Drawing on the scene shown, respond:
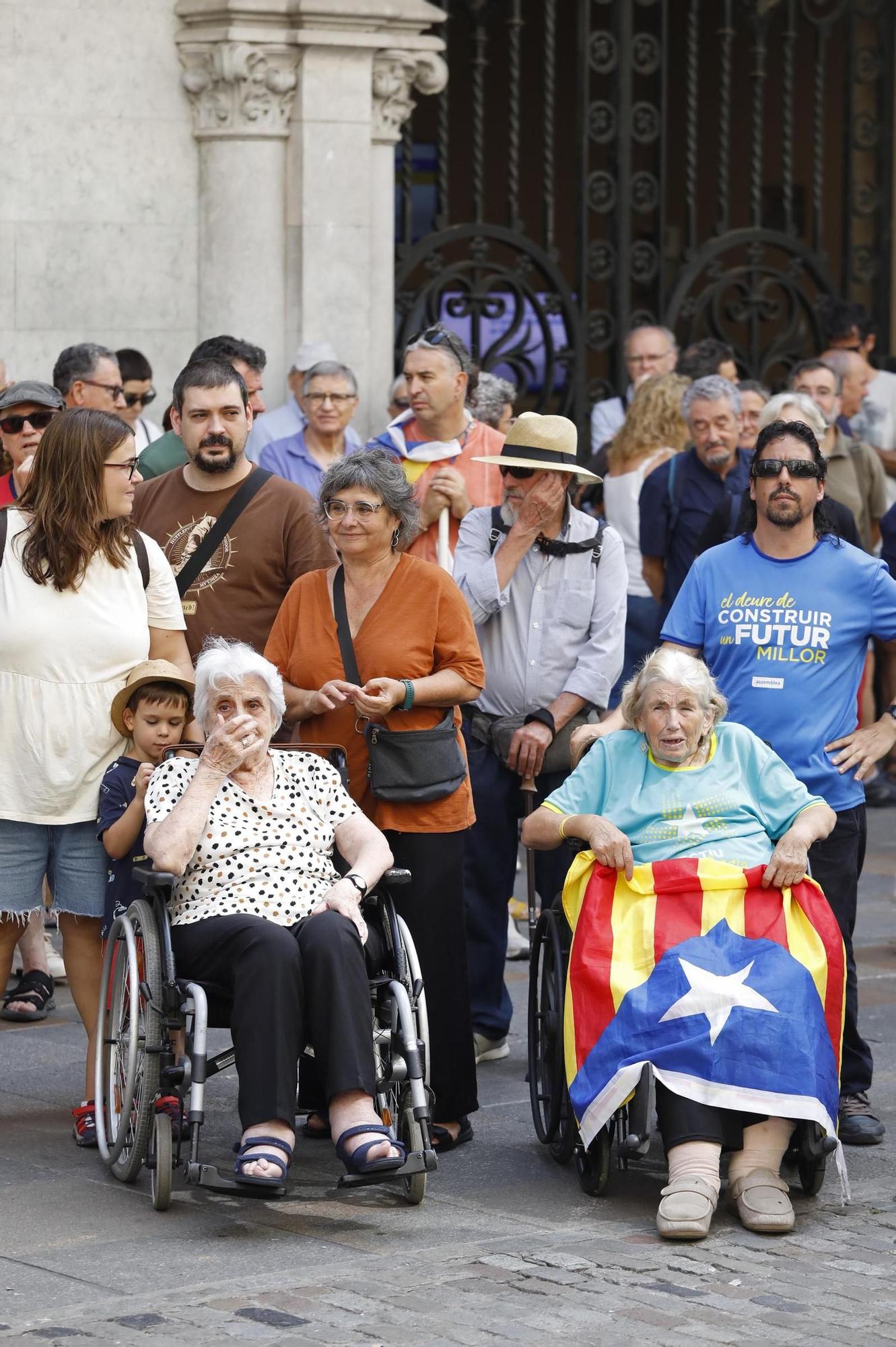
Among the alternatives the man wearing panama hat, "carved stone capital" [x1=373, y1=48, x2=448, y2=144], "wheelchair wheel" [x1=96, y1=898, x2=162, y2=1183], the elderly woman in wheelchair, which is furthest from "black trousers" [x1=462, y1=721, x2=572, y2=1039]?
"carved stone capital" [x1=373, y1=48, x2=448, y2=144]

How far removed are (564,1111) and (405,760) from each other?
95cm

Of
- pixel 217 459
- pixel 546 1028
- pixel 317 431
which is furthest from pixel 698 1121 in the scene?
pixel 317 431

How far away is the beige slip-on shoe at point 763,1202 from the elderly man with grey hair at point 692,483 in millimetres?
3543

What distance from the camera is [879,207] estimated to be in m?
12.6

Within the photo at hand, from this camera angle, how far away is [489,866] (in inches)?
260

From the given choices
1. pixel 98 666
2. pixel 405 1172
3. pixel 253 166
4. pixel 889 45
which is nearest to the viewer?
pixel 405 1172

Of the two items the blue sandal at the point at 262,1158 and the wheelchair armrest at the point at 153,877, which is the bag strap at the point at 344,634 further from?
the blue sandal at the point at 262,1158

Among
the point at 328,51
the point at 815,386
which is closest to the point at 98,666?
the point at 815,386

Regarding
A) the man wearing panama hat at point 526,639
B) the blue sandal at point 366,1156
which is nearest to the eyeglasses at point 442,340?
the man wearing panama hat at point 526,639

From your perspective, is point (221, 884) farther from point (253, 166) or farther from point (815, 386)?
point (253, 166)

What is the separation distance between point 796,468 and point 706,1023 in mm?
1546

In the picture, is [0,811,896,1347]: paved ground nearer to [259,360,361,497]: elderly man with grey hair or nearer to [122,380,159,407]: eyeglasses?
[259,360,361,497]: elderly man with grey hair

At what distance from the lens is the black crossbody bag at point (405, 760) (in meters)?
5.78

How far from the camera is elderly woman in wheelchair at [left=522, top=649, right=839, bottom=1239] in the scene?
5.19m
